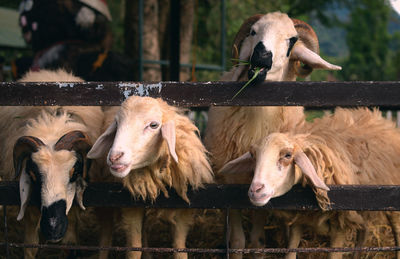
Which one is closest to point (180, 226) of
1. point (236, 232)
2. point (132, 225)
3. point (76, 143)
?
point (132, 225)

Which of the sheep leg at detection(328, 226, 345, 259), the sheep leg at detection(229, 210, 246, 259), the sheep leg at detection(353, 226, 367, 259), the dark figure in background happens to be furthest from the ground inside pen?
the dark figure in background

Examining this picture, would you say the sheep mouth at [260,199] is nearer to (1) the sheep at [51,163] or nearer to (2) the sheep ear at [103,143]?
(2) the sheep ear at [103,143]

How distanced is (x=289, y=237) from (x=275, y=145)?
3.37 ft

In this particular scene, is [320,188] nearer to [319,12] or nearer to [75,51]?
[75,51]

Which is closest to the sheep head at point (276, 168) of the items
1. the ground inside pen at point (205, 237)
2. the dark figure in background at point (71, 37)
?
the ground inside pen at point (205, 237)

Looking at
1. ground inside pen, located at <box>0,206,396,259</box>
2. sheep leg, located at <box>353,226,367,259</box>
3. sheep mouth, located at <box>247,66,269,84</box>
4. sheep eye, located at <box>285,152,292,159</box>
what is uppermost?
sheep mouth, located at <box>247,66,269,84</box>

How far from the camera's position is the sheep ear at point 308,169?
2.90 metres

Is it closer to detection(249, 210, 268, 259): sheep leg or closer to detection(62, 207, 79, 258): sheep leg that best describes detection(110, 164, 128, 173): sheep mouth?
detection(62, 207, 79, 258): sheep leg

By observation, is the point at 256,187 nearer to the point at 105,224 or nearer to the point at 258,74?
the point at 258,74

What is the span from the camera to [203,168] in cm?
343

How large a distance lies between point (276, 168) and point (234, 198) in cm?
33

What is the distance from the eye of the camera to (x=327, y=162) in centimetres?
338

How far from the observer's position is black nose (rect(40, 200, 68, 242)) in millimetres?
2916

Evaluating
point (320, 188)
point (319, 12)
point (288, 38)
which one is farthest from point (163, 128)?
point (319, 12)
